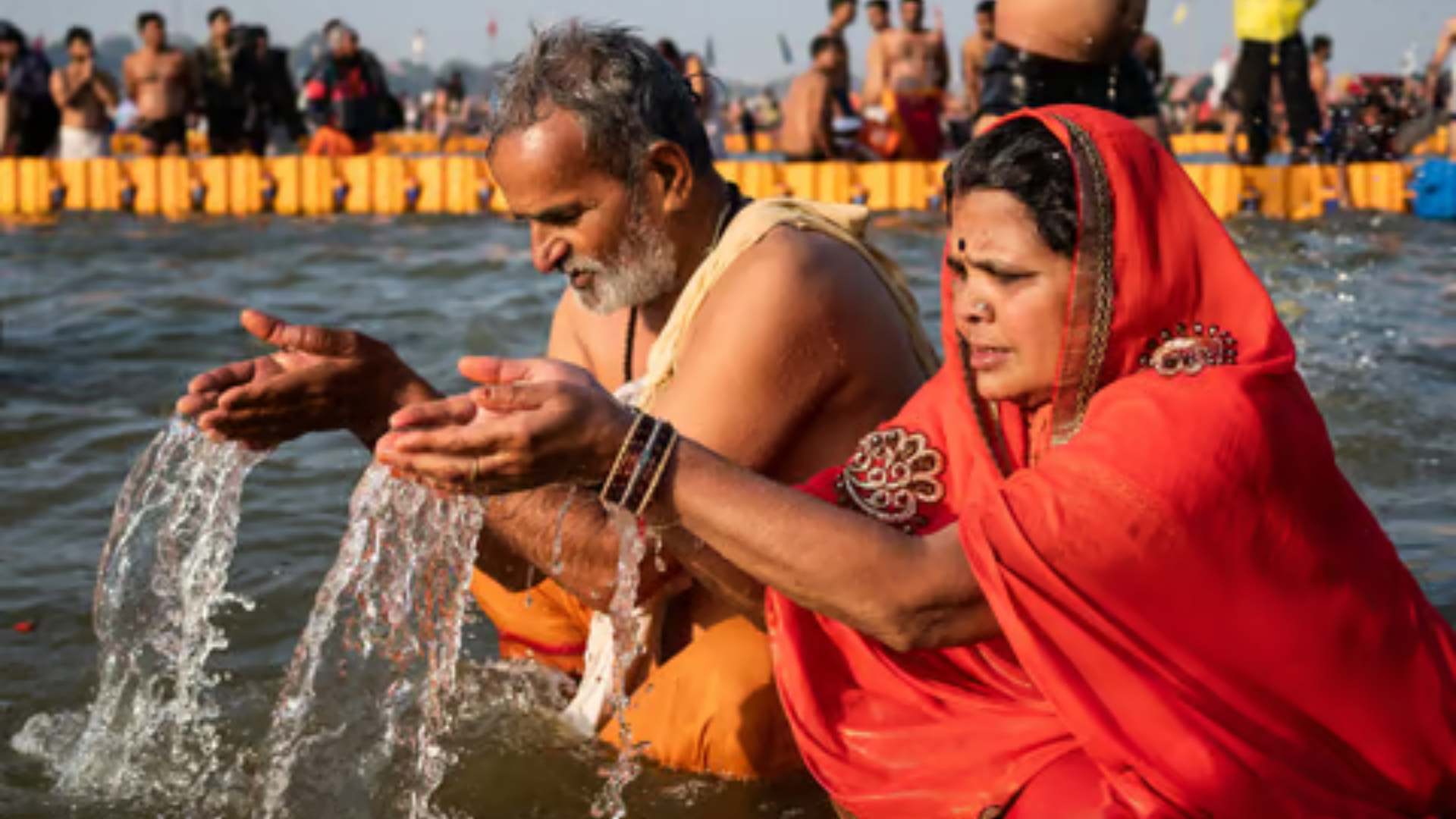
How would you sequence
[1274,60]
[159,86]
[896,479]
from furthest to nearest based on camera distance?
[159,86] → [1274,60] → [896,479]

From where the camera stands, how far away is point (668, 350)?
11.5 ft

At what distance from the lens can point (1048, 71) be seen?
270 inches

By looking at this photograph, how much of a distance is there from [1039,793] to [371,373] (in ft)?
4.66

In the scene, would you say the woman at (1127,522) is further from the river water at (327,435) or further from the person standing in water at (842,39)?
the person standing in water at (842,39)

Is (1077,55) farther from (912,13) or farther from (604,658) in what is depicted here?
(912,13)

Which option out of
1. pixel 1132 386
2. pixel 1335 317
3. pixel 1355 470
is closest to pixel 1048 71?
pixel 1355 470

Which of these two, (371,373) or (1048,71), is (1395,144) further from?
(371,373)

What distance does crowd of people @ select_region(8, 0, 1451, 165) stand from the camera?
570 inches

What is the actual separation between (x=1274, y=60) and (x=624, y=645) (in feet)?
38.8

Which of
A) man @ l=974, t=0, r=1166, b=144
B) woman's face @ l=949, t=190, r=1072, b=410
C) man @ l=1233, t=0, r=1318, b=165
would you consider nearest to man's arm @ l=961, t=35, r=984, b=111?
man @ l=1233, t=0, r=1318, b=165

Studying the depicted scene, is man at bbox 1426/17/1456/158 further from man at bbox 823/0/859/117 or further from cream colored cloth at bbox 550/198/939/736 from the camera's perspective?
cream colored cloth at bbox 550/198/939/736

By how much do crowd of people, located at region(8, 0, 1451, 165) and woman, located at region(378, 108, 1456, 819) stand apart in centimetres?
1065

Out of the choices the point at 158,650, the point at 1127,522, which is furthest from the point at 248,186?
the point at 1127,522

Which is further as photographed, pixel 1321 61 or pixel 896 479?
pixel 1321 61
